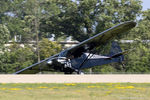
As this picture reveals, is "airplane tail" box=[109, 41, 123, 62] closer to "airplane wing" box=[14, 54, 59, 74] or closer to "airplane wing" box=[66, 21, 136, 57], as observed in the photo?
"airplane wing" box=[66, 21, 136, 57]

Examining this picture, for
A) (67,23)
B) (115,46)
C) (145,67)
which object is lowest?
(145,67)

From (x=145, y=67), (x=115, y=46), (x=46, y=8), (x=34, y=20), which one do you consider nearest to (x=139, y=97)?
(x=115, y=46)

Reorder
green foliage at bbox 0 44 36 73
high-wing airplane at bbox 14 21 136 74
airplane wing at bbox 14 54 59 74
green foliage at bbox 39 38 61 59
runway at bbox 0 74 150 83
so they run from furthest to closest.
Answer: green foliage at bbox 39 38 61 59 < green foliage at bbox 0 44 36 73 < airplane wing at bbox 14 54 59 74 < high-wing airplane at bbox 14 21 136 74 < runway at bbox 0 74 150 83

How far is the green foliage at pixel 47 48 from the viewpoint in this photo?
156 feet

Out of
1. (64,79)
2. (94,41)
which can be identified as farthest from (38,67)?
(64,79)

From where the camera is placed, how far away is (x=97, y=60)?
94.1ft

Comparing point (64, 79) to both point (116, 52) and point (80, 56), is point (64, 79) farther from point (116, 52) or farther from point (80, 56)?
point (116, 52)

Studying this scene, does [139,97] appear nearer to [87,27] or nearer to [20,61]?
[20,61]

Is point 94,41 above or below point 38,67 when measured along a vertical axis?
above

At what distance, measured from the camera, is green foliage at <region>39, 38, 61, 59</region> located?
4762 centimetres

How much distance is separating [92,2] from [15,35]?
25.7 metres

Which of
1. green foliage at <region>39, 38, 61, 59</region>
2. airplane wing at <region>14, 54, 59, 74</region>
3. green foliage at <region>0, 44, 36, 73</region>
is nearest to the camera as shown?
airplane wing at <region>14, 54, 59, 74</region>

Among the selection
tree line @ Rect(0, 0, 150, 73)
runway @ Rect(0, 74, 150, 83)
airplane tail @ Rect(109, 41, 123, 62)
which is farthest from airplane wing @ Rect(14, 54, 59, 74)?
tree line @ Rect(0, 0, 150, 73)

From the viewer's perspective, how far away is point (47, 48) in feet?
158
